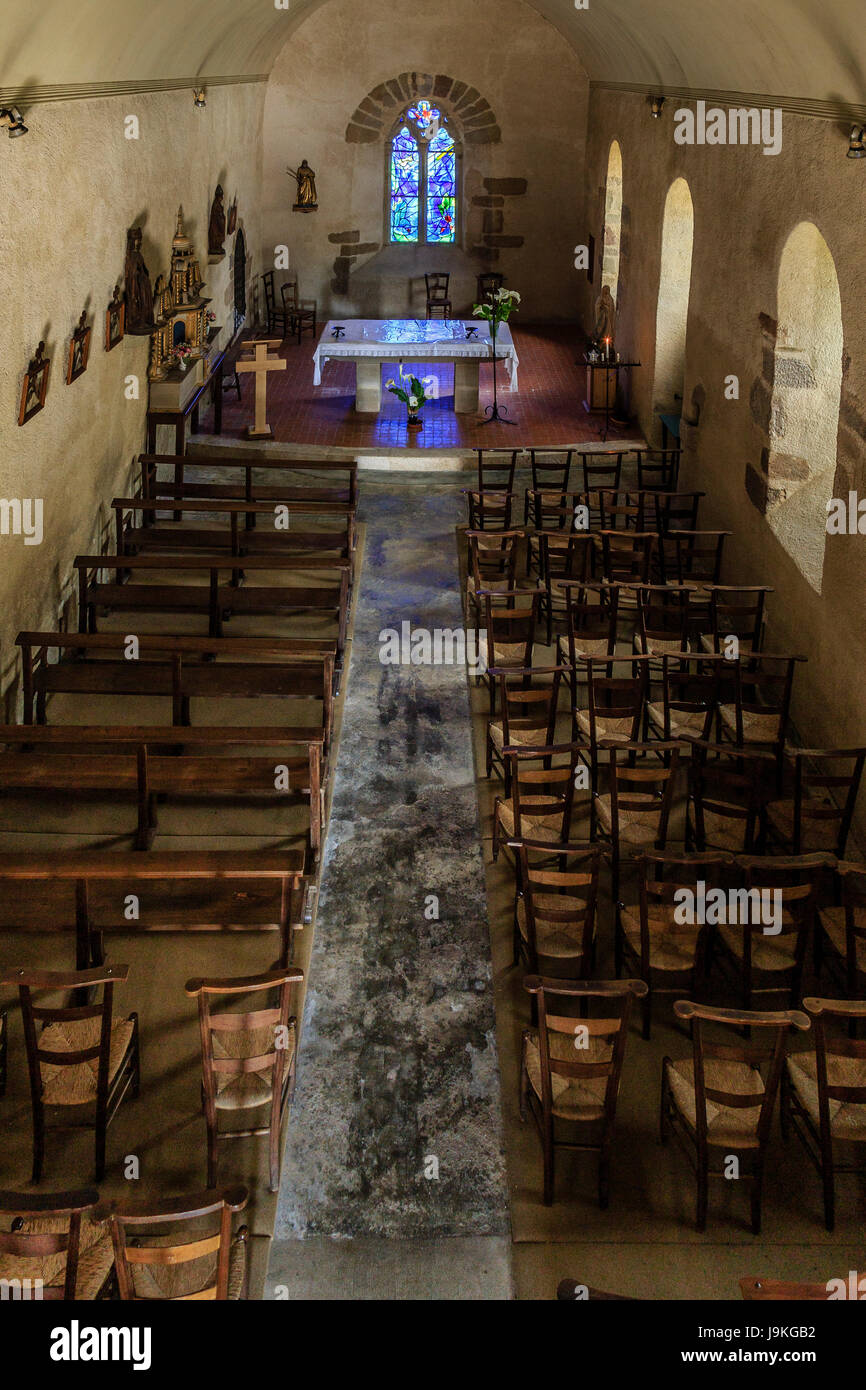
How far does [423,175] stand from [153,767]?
589 inches

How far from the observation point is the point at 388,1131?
536cm

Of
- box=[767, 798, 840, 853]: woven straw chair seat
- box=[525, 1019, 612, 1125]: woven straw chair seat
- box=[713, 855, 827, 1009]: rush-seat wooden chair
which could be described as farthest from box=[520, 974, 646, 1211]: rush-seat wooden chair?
box=[767, 798, 840, 853]: woven straw chair seat

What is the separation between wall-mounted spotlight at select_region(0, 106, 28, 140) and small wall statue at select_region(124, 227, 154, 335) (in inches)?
131

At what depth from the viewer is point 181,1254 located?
3.70m

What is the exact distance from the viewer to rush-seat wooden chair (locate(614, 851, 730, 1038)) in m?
5.61

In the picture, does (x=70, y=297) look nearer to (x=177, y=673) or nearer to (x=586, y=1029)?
(x=177, y=673)

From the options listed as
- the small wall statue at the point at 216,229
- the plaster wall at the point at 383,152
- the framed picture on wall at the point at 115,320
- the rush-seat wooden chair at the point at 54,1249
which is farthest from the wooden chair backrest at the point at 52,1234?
the plaster wall at the point at 383,152

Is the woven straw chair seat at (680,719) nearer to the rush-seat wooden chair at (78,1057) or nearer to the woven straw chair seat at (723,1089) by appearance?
the woven straw chair seat at (723,1089)

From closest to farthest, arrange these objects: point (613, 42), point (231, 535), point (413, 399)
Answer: point (231, 535) < point (613, 42) < point (413, 399)

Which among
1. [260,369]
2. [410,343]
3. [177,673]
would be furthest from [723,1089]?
[410,343]

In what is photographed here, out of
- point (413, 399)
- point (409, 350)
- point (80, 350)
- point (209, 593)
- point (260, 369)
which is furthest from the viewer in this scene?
point (413, 399)

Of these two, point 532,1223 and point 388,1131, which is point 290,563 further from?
point 532,1223

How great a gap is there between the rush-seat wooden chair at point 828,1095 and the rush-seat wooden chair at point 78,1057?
2503 millimetres
